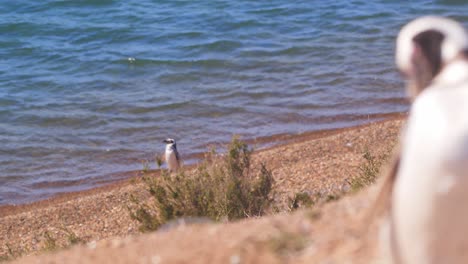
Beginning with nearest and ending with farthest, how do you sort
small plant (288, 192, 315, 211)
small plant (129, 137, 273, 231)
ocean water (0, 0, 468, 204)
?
small plant (129, 137, 273, 231) < small plant (288, 192, 315, 211) < ocean water (0, 0, 468, 204)

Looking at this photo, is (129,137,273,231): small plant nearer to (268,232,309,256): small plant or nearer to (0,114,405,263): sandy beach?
(0,114,405,263): sandy beach

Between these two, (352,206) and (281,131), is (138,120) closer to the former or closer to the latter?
(281,131)

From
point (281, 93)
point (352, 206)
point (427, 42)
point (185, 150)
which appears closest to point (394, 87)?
point (281, 93)

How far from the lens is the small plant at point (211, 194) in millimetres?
7461

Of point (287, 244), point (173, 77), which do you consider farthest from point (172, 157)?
point (287, 244)

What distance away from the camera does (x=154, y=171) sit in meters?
12.3

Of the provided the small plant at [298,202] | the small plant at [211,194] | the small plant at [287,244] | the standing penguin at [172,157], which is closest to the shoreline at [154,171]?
the standing penguin at [172,157]

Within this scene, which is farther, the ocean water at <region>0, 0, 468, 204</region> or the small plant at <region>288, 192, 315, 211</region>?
the ocean water at <region>0, 0, 468, 204</region>

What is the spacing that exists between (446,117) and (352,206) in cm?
145

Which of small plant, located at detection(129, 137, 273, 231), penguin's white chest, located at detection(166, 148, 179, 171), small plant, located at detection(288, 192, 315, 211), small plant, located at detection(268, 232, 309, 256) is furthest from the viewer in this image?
penguin's white chest, located at detection(166, 148, 179, 171)

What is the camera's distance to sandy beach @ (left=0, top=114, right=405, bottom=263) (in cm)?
416

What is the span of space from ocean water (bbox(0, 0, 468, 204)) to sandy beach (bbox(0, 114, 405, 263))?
3.30ft

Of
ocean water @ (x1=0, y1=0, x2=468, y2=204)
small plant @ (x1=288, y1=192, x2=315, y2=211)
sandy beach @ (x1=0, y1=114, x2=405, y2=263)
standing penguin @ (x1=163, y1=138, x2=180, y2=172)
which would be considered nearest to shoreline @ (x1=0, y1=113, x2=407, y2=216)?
sandy beach @ (x1=0, y1=114, x2=405, y2=263)

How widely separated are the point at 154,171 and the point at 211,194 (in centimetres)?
471
